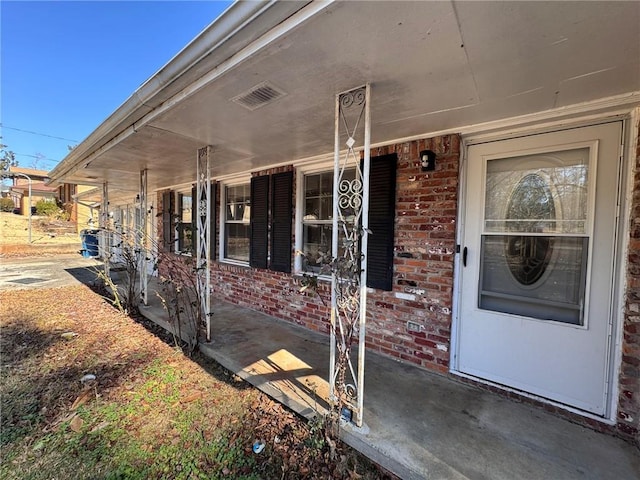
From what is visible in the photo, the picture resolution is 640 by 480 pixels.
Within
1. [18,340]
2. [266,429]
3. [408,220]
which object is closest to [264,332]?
[266,429]

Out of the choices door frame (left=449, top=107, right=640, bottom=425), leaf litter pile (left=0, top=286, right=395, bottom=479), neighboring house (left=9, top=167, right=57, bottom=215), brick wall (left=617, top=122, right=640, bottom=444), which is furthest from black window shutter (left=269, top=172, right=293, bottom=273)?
neighboring house (left=9, top=167, right=57, bottom=215)

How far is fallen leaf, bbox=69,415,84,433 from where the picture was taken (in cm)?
204

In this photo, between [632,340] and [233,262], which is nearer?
[632,340]

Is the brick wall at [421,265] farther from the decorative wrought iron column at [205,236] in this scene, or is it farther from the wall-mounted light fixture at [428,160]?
the decorative wrought iron column at [205,236]

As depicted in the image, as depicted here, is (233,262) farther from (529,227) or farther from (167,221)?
(529,227)

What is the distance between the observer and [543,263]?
2.25 meters

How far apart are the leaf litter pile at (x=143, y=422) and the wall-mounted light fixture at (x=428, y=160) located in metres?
2.32

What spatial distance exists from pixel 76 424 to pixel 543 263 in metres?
3.80

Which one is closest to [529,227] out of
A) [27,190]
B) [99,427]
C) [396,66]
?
[396,66]

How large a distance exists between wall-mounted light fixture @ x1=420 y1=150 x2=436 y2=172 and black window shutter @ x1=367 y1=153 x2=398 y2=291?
1.09 feet

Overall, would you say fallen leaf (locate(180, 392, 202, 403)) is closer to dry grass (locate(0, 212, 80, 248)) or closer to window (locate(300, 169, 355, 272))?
window (locate(300, 169, 355, 272))

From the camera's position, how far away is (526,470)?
1595 millimetres

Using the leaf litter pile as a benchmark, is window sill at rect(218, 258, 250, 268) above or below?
above

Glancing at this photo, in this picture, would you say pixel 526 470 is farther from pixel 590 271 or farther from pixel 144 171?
pixel 144 171
